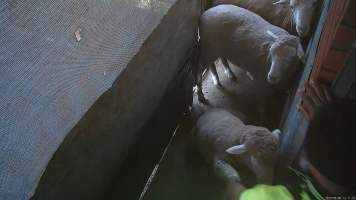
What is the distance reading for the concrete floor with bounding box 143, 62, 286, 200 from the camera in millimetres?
2209

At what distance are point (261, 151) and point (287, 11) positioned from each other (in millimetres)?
1310

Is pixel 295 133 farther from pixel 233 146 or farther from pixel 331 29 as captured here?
pixel 331 29

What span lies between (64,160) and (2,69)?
0.50 meters

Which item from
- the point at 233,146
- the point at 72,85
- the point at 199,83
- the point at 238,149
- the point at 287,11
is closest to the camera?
the point at 72,85

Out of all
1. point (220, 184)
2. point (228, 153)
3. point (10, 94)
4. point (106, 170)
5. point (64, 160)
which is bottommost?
point (220, 184)

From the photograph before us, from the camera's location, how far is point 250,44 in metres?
2.46

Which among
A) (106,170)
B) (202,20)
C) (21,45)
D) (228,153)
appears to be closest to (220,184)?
(228,153)

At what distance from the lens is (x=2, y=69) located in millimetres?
669

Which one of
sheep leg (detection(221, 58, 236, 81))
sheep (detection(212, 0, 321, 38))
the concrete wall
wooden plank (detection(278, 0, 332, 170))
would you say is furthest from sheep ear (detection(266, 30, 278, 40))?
the concrete wall

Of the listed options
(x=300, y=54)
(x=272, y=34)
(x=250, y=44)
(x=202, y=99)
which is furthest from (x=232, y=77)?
(x=300, y=54)

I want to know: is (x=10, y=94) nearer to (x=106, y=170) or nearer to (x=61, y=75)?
(x=61, y=75)

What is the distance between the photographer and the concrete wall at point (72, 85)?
0.72 metres

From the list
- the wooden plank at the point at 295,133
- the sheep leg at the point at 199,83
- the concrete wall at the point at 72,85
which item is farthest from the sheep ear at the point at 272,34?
the concrete wall at the point at 72,85

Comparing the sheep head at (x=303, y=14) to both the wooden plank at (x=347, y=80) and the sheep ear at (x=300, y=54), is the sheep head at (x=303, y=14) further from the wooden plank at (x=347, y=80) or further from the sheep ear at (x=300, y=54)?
the wooden plank at (x=347, y=80)
